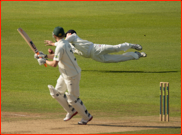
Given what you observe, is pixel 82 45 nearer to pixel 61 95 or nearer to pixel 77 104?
pixel 61 95

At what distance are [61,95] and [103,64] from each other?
8.22m

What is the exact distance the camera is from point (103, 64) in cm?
1617

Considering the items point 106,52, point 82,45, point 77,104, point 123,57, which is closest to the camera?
point 77,104

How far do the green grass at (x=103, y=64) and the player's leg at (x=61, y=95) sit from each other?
2.78 feet

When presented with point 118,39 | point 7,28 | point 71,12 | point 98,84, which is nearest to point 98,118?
point 98,84

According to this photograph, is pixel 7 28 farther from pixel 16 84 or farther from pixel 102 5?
pixel 16 84

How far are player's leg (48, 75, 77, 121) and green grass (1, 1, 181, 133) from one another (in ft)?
2.78

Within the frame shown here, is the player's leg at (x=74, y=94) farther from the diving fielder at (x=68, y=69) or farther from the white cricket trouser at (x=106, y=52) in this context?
the white cricket trouser at (x=106, y=52)

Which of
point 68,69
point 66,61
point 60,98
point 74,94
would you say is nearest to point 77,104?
point 74,94

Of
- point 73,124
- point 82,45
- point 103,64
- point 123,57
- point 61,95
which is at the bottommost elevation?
point 73,124

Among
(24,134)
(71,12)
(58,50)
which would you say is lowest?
(24,134)

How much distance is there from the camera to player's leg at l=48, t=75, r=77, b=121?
26.1 ft

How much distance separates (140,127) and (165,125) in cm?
49

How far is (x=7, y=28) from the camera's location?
25375 millimetres
